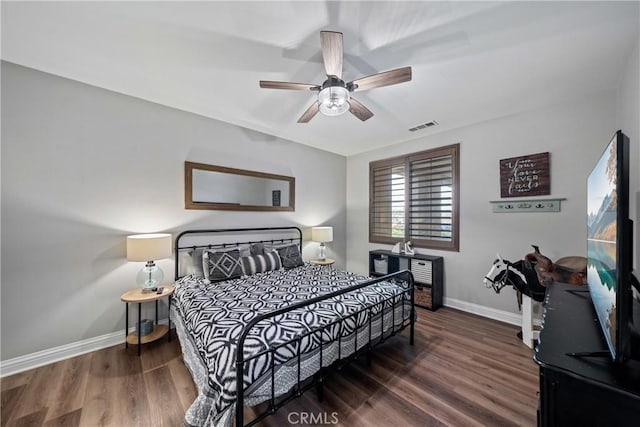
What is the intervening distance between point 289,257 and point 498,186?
3.02 m

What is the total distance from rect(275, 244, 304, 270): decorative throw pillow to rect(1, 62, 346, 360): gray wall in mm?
1155

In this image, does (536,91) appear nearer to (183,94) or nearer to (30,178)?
(183,94)

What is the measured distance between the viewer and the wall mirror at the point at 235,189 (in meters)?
3.19

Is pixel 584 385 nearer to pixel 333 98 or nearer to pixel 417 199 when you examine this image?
pixel 333 98

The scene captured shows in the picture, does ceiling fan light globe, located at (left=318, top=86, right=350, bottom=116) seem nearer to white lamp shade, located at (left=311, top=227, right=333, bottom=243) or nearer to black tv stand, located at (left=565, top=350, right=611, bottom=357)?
black tv stand, located at (left=565, top=350, right=611, bottom=357)

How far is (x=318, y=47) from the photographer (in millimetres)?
1934

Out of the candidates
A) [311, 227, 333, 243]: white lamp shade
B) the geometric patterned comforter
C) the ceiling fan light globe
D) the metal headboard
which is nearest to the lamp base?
the geometric patterned comforter

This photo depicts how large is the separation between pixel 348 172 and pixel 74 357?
4.77 m

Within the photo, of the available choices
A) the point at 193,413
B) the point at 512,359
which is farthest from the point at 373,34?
the point at 512,359

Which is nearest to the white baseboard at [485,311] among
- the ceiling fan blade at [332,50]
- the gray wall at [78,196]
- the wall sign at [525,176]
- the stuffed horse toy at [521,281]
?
the stuffed horse toy at [521,281]

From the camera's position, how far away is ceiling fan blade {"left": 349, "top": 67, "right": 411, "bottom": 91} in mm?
1805

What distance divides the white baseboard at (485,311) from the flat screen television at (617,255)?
2.42m

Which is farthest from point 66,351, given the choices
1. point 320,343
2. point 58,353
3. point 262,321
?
Result: point 320,343

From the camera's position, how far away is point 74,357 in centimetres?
238
